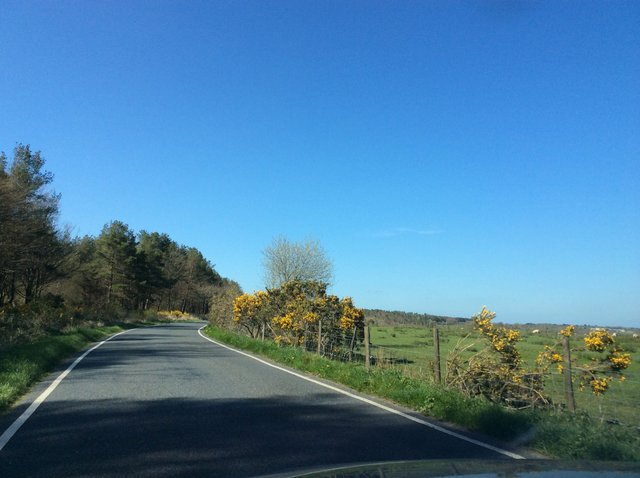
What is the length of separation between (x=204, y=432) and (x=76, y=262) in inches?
1839

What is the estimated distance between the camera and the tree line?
88.7 ft

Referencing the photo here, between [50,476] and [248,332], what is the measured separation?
81.4 ft

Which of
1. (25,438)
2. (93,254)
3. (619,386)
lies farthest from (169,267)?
(25,438)

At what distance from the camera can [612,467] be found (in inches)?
146

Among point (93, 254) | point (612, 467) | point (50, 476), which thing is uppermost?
point (93, 254)

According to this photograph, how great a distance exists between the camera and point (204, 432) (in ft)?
23.0

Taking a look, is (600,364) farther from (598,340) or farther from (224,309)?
(224,309)

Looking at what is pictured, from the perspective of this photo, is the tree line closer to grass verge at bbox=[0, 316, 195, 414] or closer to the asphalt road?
grass verge at bbox=[0, 316, 195, 414]

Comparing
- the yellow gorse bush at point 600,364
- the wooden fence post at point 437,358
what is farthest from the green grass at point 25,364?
the yellow gorse bush at point 600,364

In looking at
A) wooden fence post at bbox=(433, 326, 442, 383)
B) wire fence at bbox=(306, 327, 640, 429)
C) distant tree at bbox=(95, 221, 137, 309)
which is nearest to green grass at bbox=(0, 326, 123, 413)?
wire fence at bbox=(306, 327, 640, 429)

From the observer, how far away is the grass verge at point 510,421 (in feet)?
19.9

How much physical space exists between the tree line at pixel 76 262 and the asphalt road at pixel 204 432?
18.6 meters

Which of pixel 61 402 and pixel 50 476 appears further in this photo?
pixel 61 402

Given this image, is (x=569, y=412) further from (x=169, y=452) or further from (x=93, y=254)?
(x=93, y=254)
